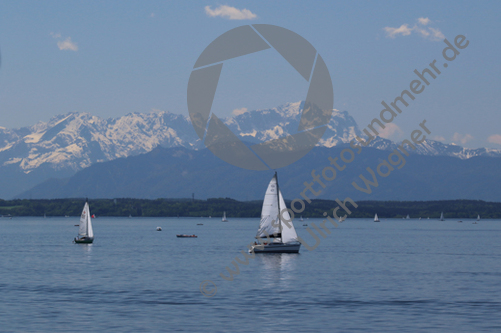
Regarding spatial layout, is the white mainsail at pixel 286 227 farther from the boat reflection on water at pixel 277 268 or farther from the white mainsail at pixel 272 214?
the boat reflection on water at pixel 277 268

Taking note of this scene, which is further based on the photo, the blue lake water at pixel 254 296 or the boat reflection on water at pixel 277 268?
the boat reflection on water at pixel 277 268

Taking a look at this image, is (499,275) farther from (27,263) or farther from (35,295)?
(27,263)

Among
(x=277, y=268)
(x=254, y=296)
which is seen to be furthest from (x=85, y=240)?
(x=254, y=296)

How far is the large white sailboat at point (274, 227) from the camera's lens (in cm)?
11744

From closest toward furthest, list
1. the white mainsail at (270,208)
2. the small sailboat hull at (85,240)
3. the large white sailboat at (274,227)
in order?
Answer: the white mainsail at (270,208)
the large white sailboat at (274,227)
the small sailboat hull at (85,240)

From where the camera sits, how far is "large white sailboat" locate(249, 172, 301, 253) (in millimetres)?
117438

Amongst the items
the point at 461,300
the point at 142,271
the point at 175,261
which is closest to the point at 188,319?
the point at 461,300

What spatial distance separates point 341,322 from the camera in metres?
56.5

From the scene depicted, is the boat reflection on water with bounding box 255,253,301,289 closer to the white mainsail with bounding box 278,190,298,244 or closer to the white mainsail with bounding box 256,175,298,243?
the white mainsail with bounding box 278,190,298,244

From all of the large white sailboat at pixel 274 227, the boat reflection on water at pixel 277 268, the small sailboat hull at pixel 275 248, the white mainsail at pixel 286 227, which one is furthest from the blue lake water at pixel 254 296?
the white mainsail at pixel 286 227

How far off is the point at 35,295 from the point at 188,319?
24320mm

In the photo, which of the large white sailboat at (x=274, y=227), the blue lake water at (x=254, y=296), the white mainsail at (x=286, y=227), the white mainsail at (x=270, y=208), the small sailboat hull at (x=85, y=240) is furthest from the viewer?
the small sailboat hull at (x=85, y=240)

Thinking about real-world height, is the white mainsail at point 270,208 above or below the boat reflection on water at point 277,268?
above

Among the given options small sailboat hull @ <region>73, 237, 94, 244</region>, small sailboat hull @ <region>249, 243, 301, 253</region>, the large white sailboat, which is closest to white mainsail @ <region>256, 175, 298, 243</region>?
the large white sailboat
